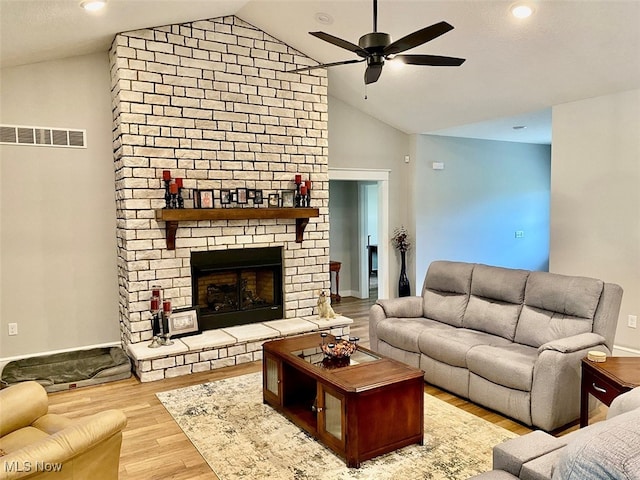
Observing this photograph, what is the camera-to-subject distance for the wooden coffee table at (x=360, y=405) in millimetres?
2783

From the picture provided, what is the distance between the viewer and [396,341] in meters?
4.32

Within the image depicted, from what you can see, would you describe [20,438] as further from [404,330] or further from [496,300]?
[496,300]

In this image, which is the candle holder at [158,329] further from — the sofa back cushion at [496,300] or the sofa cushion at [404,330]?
the sofa back cushion at [496,300]

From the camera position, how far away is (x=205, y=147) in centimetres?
484

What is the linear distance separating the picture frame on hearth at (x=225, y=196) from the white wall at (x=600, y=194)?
11.6 feet

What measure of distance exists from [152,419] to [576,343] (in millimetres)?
3030

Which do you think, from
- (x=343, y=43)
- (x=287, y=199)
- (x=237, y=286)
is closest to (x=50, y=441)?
(x=343, y=43)

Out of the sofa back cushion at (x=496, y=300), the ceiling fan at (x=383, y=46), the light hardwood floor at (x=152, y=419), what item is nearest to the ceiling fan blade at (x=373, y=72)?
the ceiling fan at (x=383, y=46)

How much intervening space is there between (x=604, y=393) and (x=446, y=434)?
1.00m

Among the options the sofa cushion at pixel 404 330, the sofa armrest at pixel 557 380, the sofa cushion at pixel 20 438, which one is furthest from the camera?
the sofa cushion at pixel 404 330

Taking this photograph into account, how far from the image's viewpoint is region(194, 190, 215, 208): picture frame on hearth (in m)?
4.72

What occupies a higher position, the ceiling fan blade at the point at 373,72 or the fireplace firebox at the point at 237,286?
the ceiling fan blade at the point at 373,72

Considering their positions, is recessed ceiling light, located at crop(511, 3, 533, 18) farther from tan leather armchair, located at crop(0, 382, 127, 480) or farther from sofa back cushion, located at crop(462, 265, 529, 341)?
tan leather armchair, located at crop(0, 382, 127, 480)

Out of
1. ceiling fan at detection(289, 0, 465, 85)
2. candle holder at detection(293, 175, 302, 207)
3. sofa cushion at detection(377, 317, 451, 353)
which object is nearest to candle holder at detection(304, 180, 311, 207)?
candle holder at detection(293, 175, 302, 207)
